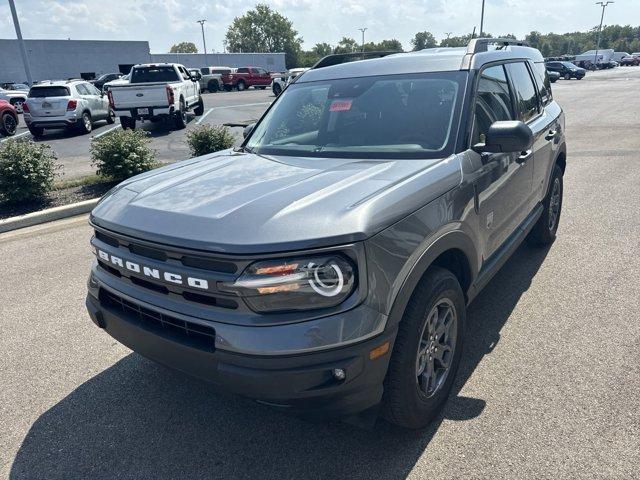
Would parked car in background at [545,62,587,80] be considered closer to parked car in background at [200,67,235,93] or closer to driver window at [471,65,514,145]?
parked car in background at [200,67,235,93]

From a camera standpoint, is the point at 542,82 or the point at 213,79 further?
the point at 213,79

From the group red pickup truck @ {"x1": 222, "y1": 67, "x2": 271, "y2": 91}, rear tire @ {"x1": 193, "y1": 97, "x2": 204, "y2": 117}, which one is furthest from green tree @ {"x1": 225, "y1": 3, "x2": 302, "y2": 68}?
rear tire @ {"x1": 193, "y1": 97, "x2": 204, "y2": 117}

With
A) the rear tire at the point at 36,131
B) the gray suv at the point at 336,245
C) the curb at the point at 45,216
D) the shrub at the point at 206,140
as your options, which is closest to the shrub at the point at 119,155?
the curb at the point at 45,216

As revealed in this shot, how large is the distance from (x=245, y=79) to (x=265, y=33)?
245ft

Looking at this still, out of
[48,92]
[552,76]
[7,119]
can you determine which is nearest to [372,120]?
[552,76]

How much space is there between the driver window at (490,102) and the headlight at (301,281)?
5.02 ft

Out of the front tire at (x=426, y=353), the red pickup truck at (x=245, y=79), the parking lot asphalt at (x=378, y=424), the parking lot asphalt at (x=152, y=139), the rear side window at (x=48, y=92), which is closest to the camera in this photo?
the front tire at (x=426, y=353)

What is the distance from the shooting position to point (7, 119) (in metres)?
15.5

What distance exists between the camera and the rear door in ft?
49.5

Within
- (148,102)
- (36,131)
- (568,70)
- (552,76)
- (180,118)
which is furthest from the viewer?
(568,70)

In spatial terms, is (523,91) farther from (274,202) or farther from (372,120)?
(274,202)

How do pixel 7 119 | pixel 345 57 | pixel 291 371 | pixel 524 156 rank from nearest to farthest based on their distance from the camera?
pixel 291 371, pixel 524 156, pixel 345 57, pixel 7 119

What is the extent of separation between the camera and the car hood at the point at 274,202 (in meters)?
2.07

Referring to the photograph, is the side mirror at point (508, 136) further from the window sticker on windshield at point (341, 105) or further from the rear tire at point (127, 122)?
the rear tire at point (127, 122)
